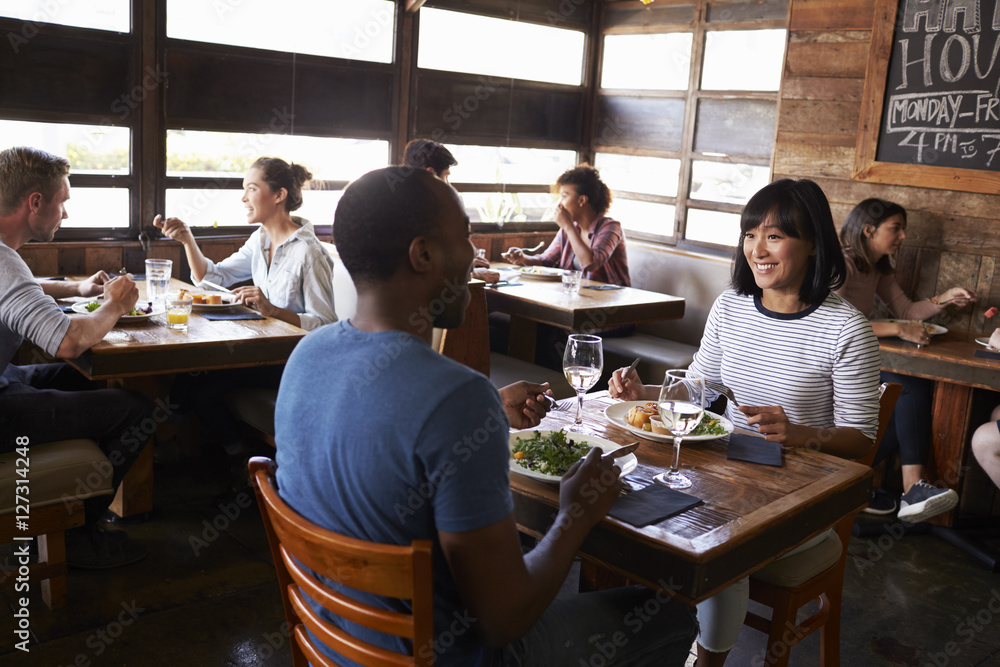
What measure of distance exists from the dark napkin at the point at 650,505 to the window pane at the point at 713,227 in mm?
3792

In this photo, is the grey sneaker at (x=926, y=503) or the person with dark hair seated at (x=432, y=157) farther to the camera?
the person with dark hair seated at (x=432, y=157)

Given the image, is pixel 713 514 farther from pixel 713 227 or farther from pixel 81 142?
pixel 713 227

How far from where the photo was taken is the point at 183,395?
3.40 m

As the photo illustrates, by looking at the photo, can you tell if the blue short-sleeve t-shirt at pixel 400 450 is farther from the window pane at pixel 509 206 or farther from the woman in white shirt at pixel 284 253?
the window pane at pixel 509 206

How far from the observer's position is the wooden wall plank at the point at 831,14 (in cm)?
400

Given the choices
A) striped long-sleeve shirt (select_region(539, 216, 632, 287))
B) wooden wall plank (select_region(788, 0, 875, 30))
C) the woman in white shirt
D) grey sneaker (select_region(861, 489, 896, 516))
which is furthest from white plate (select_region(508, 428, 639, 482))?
wooden wall plank (select_region(788, 0, 875, 30))

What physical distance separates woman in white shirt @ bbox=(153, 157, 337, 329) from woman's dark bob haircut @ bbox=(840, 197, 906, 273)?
2.34 metres

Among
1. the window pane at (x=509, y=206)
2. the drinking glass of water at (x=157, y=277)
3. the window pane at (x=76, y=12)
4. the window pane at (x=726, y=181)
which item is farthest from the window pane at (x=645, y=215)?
the drinking glass of water at (x=157, y=277)

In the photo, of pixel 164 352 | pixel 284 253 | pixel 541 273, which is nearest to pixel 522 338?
pixel 541 273

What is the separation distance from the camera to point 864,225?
3.83 m

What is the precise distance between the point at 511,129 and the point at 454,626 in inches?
181

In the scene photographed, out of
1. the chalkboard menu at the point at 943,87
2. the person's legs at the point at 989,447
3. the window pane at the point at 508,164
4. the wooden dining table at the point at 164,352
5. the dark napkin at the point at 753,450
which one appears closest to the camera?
the dark napkin at the point at 753,450

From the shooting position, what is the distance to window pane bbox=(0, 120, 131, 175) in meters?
3.73

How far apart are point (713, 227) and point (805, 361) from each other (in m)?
3.21
